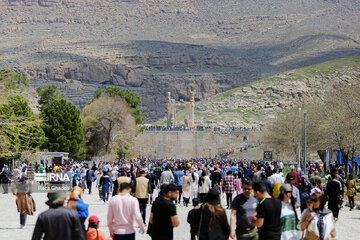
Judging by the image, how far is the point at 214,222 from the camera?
10844mm

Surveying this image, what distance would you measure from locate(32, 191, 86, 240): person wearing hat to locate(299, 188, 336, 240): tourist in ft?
12.2

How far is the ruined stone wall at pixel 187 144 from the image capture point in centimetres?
10288

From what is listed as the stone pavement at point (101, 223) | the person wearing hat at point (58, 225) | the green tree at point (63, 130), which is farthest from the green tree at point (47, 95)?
the person wearing hat at point (58, 225)

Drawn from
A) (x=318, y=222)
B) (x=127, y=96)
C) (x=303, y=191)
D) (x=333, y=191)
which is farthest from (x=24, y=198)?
(x=127, y=96)

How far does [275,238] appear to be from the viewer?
443 inches

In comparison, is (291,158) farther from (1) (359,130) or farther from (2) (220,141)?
(1) (359,130)

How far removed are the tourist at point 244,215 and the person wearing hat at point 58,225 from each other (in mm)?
2687

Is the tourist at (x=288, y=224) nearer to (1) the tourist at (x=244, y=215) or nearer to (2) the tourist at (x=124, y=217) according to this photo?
(1) the tourist at (x=244, y=215)

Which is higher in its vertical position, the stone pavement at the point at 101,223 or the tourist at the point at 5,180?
the tourist at the point at 5,180

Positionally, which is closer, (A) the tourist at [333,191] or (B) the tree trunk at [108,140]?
(A) the tourist at [333,191]

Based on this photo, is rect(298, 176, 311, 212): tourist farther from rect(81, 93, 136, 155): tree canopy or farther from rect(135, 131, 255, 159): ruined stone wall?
rect(135, 131, 255, 159): ruined stone wall

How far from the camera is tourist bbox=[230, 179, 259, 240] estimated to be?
462 inches

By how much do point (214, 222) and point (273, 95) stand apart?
535 ft

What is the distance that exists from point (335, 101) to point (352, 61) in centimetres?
13983
